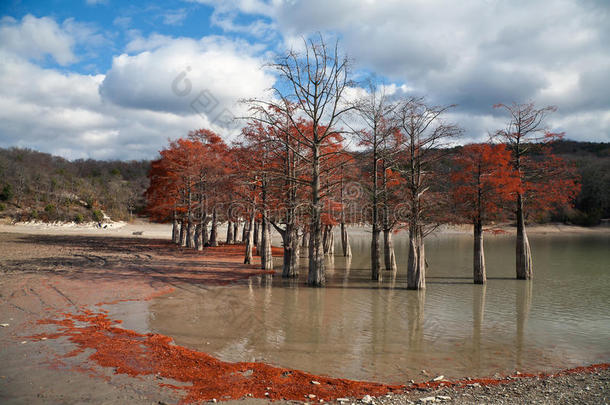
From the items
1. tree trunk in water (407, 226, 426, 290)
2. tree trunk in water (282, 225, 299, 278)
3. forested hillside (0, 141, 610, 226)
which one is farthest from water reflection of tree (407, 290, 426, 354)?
forested hillside (0, 141, 610, 226)

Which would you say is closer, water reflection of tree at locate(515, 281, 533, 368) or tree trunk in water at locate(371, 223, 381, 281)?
water reflection of tree at locate(515, 281, 533, 368)

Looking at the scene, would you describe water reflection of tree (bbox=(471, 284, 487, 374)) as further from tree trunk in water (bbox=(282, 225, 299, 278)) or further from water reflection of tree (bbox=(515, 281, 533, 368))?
tree trunk in water (bbox=(282, 225, 299, 278))

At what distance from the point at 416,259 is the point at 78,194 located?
66886 mm

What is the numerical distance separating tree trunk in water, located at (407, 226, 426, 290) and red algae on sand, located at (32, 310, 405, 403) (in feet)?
40.6

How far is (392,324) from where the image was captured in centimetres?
1413

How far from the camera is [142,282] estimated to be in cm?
2028

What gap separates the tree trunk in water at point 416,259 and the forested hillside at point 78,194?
1479 inches

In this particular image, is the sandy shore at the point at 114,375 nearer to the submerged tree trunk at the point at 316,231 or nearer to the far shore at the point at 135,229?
the submerged tree trunk at the point at 316,231

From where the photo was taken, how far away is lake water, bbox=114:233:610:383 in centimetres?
1032

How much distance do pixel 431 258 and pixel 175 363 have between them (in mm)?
30915

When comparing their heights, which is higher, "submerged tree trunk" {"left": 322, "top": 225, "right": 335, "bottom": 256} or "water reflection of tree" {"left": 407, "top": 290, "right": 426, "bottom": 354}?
"submerged tree trunk" {"left": 322, "top": 225, "right": 335, "bottom": 256}

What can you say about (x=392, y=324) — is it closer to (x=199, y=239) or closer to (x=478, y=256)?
(x=478, y=256)

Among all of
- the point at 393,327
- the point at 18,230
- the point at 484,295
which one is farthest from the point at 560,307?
the point at 18,230

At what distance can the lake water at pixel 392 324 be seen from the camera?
1032 cm
